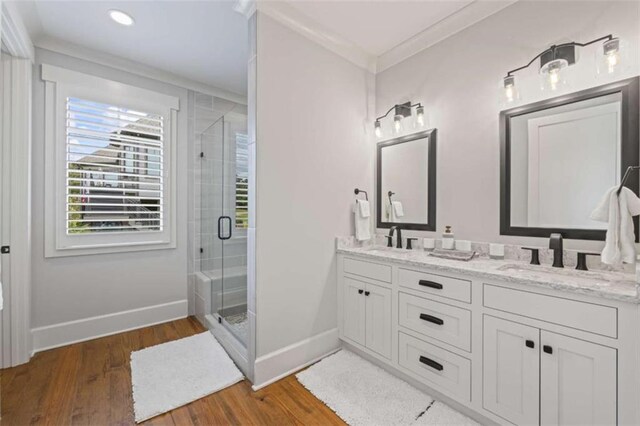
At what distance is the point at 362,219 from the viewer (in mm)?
2398

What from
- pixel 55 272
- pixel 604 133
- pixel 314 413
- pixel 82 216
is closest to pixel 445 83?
pixel 604 133

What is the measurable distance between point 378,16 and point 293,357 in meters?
2.66

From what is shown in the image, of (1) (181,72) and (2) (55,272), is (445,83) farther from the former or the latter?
Answer: (2) (55,272)

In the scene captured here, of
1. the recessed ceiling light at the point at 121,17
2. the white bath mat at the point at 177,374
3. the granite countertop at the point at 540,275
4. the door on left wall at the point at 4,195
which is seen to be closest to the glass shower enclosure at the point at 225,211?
the white bath mat at the point at 177,374

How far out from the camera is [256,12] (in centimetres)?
182

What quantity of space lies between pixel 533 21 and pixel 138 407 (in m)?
3.42

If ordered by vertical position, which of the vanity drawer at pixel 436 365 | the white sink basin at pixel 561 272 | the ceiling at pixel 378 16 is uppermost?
the ceiling at pixel 378 16

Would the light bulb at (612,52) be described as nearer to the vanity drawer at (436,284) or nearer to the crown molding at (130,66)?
the vanity drawer at (436,284)

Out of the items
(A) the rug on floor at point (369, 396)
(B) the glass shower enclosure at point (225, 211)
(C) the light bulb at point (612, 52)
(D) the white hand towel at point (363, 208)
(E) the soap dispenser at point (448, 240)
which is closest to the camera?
(C) the light bulb at point (612, 52)

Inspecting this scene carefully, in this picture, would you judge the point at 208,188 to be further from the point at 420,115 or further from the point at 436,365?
the point at 436,365

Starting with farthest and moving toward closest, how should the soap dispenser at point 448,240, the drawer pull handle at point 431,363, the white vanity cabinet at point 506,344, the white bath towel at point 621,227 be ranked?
1. the soap dispenser at point 448,240
2. the drawer pull handle at point 431,363
3. the white bath towel at point 621,227
4. the white vanity cabinet at point 506,344

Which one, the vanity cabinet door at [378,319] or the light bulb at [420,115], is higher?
the light bulb at [420,115]

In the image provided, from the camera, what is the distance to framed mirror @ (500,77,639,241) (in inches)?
56.6

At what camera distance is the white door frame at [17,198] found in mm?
1988
